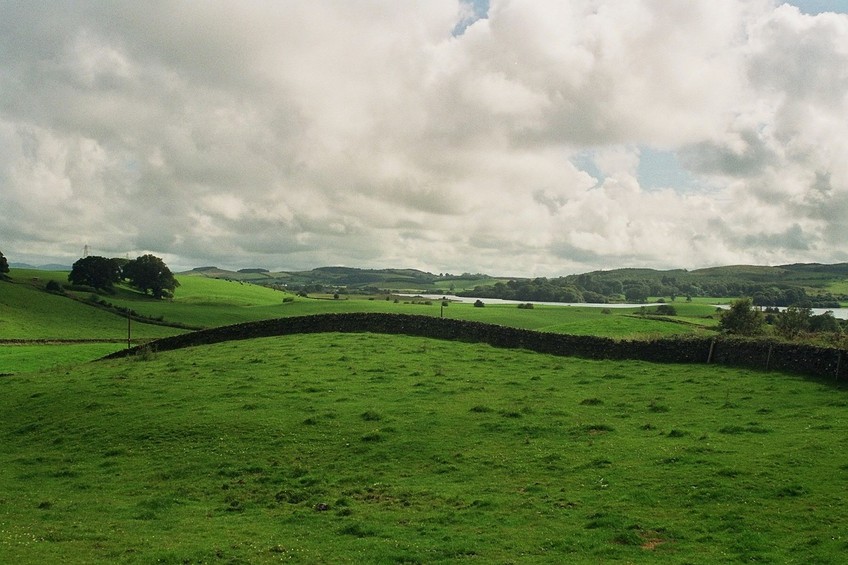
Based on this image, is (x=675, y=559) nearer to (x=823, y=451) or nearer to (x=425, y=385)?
(x=823, y=451)

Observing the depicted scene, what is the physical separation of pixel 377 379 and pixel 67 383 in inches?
593

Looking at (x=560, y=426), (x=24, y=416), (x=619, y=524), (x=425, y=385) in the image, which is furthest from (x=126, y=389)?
(x=619, y=524)

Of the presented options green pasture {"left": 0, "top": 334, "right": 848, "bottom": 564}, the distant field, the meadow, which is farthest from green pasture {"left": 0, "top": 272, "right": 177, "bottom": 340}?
green pasture {"left": 0, "top": 334, "right": 848, "bottom": 564}

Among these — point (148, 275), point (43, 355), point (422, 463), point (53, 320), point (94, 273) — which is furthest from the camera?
point (148, 275)

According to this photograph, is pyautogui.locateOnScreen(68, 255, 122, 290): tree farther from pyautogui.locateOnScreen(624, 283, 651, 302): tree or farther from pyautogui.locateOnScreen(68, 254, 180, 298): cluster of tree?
pyautogui.locateOnScreen(624, 283, 651, 302): tree

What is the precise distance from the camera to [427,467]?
17.9 metres

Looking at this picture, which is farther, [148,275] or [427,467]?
[148,275]

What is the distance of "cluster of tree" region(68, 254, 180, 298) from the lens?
108938 millimetres

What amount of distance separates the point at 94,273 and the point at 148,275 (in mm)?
8545

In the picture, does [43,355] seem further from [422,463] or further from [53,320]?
[422,463]

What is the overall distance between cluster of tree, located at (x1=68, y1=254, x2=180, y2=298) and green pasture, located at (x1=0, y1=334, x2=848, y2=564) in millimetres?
86787

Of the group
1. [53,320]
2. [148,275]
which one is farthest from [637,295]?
[53,320]

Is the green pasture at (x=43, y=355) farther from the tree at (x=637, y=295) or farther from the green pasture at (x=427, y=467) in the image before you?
the tree at (x=637, y=295)

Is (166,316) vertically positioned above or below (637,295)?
below
